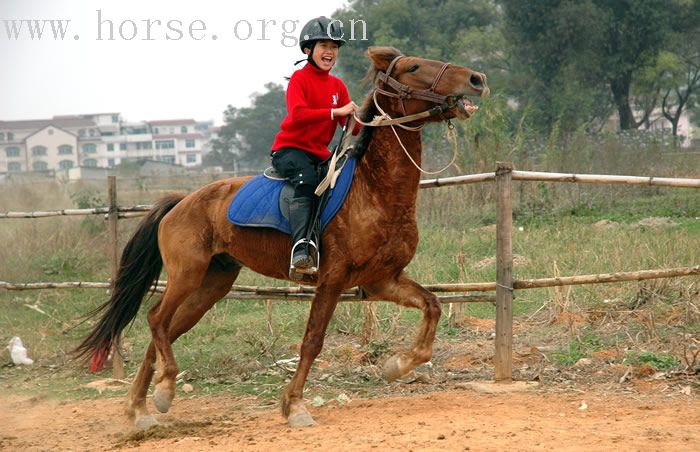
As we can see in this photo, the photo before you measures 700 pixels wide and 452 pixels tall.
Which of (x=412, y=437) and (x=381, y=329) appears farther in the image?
(x=381, y=329)

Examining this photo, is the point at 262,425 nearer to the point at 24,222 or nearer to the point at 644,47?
the point at 24,222

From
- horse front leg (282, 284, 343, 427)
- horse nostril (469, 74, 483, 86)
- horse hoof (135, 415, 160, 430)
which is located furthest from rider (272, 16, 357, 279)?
horse hoof (135, 415, 160, 430)

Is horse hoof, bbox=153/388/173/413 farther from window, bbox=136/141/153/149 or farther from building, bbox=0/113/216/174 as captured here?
window, bbox=136/141/153/149

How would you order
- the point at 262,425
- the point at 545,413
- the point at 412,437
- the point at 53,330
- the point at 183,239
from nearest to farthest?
the point at 412,437, the point at 545,413, the point at 262,425, the point at 183,239, the point at 53,330

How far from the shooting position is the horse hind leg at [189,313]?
254 inches

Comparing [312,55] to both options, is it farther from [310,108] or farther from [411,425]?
[411,425]

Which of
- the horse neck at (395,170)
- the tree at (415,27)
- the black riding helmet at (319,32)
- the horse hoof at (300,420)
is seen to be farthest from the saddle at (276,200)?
the tree at (415,27)

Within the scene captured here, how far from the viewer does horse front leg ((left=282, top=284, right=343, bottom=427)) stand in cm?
572

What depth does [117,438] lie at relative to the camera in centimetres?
600

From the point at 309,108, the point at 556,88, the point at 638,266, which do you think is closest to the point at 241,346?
the point at 309,108

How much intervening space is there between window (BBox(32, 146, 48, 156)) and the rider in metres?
79.1

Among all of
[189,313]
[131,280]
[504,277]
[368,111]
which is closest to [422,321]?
[504,277]

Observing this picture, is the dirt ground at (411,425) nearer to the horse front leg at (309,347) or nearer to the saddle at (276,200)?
the horse front leg at (309,347)

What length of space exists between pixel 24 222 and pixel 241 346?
289 inches
